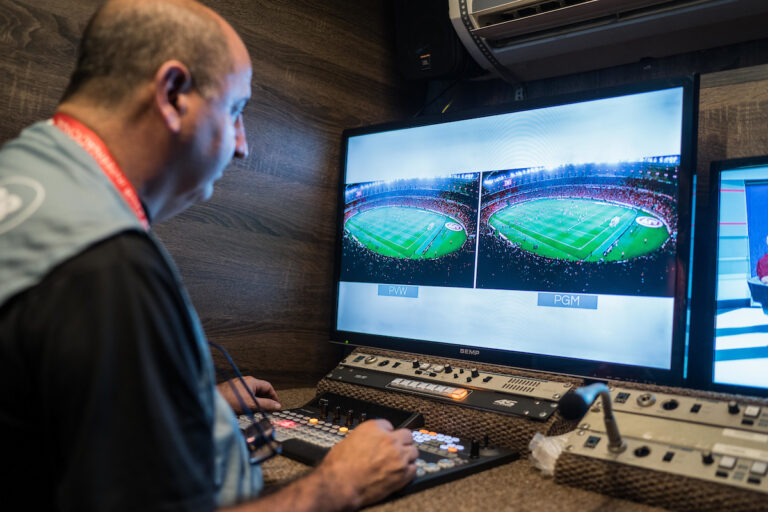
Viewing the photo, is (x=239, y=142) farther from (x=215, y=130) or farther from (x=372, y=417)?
(x=372, y=417)

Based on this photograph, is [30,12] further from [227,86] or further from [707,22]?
[707,22]

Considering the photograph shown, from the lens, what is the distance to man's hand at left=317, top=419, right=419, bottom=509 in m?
0.86

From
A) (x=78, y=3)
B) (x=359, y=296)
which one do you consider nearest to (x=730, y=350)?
(x=359, y=296)

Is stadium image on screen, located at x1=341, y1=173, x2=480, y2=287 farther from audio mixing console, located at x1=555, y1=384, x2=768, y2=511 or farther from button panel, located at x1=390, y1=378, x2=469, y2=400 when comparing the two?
audio mixing console, located at x1=555, y1=384, x2=768, y2=511

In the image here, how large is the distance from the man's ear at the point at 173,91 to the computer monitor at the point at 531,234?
850mm

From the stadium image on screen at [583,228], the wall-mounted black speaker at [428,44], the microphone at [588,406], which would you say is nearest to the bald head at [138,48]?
the microphone at [588,406]

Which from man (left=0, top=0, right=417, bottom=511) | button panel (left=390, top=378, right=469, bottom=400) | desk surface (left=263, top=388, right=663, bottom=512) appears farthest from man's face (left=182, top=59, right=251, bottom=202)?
button panel (left=390, top=378, right=469, bottom=400)

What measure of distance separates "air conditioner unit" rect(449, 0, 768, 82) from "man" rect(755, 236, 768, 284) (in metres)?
0.59

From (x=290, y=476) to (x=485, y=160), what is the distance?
2.92ft

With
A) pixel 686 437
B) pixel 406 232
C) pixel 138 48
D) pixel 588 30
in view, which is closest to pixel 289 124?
pixel 406 232

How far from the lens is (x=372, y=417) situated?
1.38 meters

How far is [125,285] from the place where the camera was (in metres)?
0.59

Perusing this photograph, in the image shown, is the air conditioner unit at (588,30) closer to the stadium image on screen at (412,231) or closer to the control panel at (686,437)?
the stadium image on screen at (412,231)

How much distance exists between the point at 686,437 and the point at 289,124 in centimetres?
133
